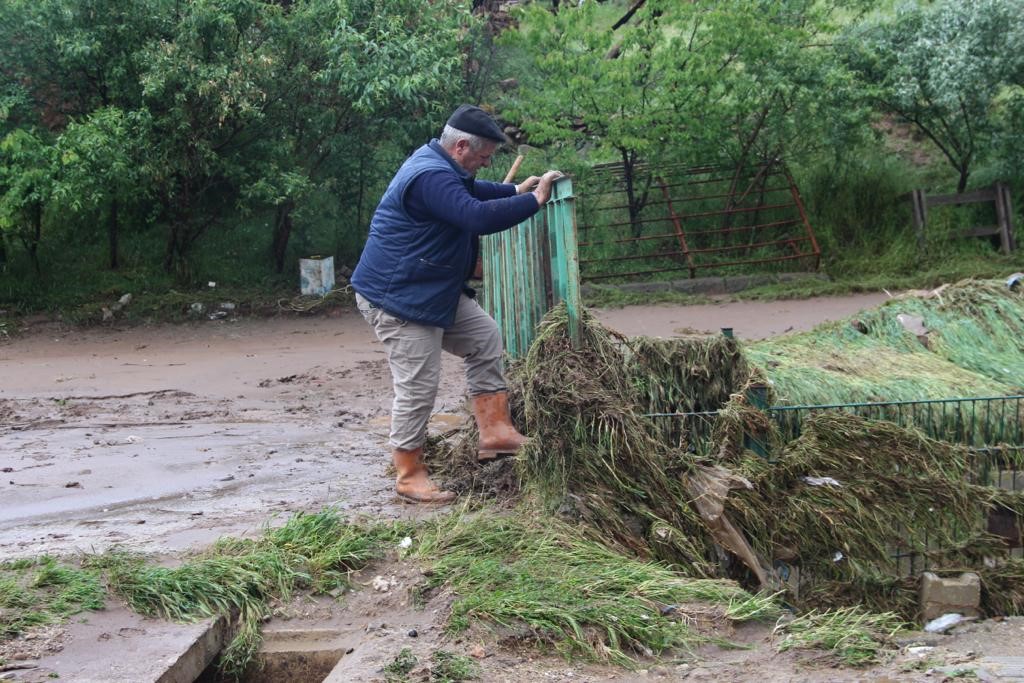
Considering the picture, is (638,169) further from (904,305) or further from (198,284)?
(904,305)

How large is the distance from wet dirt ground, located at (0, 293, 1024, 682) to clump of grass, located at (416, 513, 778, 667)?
0.43 feet

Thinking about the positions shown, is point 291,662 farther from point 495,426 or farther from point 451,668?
point 495,426

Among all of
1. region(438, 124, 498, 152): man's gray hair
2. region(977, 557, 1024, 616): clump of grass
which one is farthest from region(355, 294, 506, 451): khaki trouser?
region(977, 557, 1024, 616): clump of grass

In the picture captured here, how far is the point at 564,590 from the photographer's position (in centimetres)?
404

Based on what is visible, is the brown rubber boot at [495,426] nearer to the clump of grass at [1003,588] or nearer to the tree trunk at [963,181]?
the clump of grass at [1003,588]

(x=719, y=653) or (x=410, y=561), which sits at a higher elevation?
(x=410, y=561)

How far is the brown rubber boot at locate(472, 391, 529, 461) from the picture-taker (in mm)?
5363

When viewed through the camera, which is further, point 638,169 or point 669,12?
point 638,169

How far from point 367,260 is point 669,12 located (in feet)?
32.9

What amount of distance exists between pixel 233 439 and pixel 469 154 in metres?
3.06

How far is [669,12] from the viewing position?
1394 centimetres

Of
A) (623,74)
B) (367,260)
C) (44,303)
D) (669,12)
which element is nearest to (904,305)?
(367,260)

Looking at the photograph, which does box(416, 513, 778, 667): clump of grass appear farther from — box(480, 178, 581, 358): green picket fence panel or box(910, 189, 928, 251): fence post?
box(910, 189, 928, 251): fence post

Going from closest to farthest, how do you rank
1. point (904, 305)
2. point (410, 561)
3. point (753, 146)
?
1. point (410, 561)
2. point (904, 305)
3. point (753, 146)
